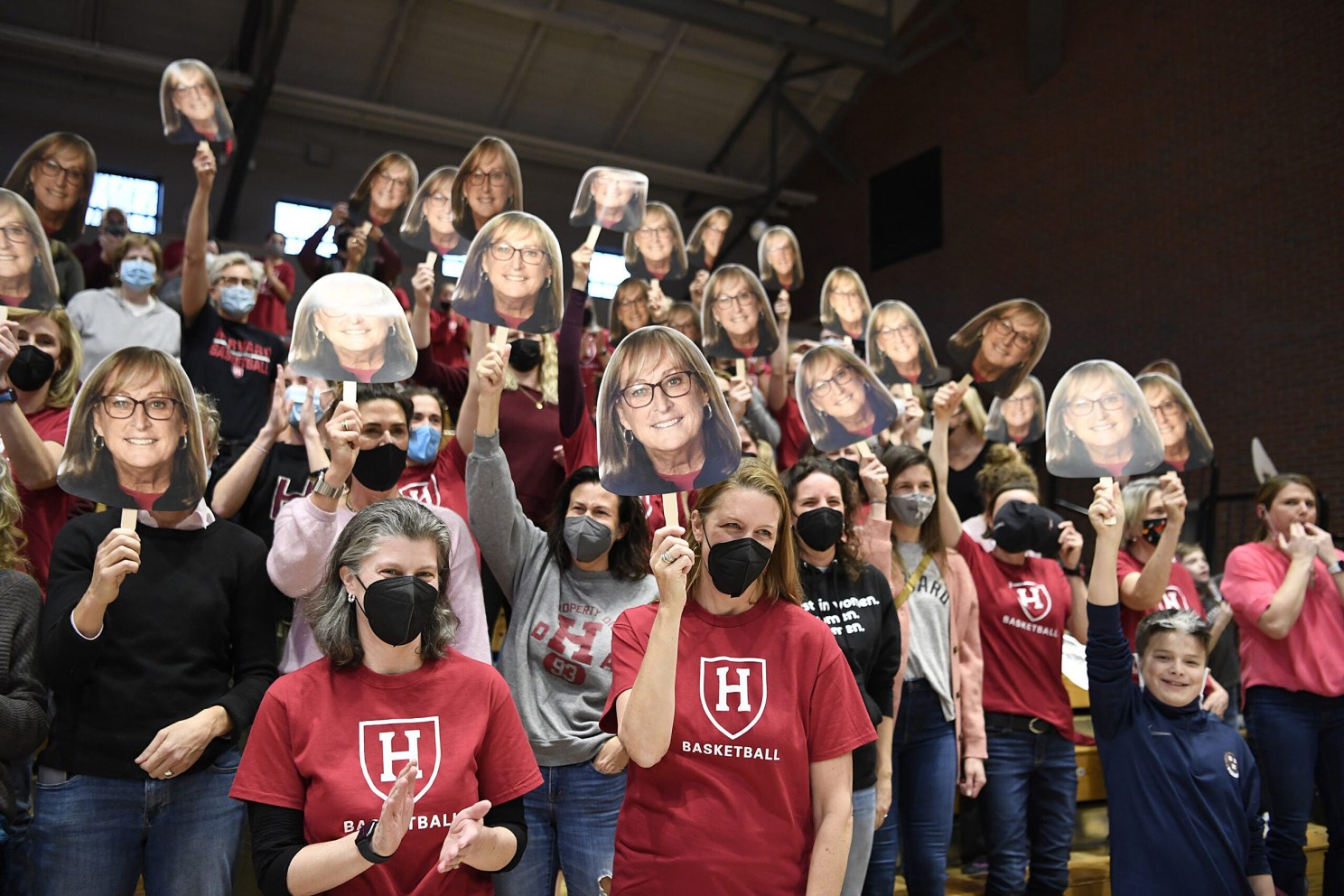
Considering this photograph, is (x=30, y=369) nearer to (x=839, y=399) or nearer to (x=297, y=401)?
(x=297, y=401)

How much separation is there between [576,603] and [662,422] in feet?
2.79

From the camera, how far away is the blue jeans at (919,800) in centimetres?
310

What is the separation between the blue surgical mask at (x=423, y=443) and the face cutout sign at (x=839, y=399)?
1177 millimetres

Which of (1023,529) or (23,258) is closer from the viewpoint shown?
(23,258)

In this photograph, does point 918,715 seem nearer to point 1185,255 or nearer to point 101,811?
point 101,811

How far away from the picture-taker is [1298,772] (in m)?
3.62

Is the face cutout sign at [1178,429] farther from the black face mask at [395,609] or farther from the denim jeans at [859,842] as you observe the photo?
the black face mask at [395,609]

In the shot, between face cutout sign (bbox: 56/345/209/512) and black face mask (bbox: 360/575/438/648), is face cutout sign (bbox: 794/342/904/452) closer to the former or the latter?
black face mask (bbox: 360/575/438/648)

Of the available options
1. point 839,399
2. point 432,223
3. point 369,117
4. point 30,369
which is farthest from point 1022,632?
point 369,117

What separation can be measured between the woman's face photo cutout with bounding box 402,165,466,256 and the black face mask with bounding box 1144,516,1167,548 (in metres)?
2.89

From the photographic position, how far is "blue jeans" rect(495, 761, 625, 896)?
252cm

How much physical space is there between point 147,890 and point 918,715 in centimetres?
212

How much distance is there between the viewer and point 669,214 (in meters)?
4.66

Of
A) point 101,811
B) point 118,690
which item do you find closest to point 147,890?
point 101,811
